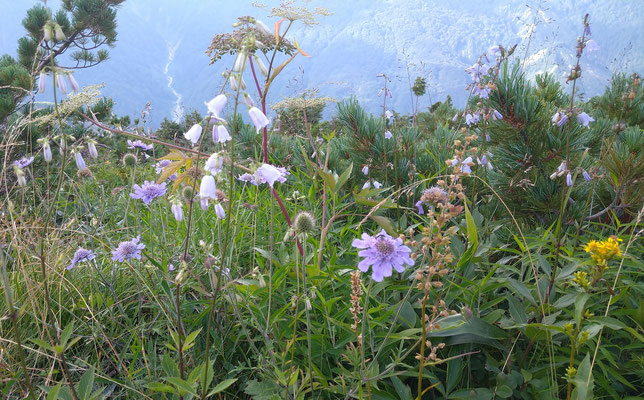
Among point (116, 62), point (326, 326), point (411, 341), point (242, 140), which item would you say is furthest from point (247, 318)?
point (116, 62)

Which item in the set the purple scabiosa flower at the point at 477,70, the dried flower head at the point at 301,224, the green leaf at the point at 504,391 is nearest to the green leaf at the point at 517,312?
the green leaf at the point at 504,391

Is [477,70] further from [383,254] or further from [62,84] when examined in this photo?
[62,84]

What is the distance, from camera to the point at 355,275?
3.36 feet

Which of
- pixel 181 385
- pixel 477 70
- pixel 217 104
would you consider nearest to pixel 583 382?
pixel 181 385

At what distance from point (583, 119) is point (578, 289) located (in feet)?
2.88

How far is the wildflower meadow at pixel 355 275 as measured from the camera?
1.10 meters

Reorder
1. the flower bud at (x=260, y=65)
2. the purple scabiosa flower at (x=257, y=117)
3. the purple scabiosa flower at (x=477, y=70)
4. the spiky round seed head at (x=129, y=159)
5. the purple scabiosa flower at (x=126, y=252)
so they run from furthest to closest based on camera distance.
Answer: the purple scabiosa flower at (x=477, y=70), the spiky round seed head at (x=129, y=159), the purple scabiosa flower at (x=126, y=252), the flower bud at (x=260, y=65), the purple scabiosa flower at (x=257, y=117)

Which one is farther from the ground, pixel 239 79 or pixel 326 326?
pixel 239 79

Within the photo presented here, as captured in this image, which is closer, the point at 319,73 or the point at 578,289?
the point at 578,289

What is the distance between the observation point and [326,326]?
151cm

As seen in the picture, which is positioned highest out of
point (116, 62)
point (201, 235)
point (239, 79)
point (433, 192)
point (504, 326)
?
point (239, 79)

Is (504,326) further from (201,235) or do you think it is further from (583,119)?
(201,235)

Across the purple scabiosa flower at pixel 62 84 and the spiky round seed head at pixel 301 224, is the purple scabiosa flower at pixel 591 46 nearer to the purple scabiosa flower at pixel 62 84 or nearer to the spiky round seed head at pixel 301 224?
the spiky round seed head at pixel 301 224

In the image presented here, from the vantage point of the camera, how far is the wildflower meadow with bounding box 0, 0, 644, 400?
1104 millimetres
